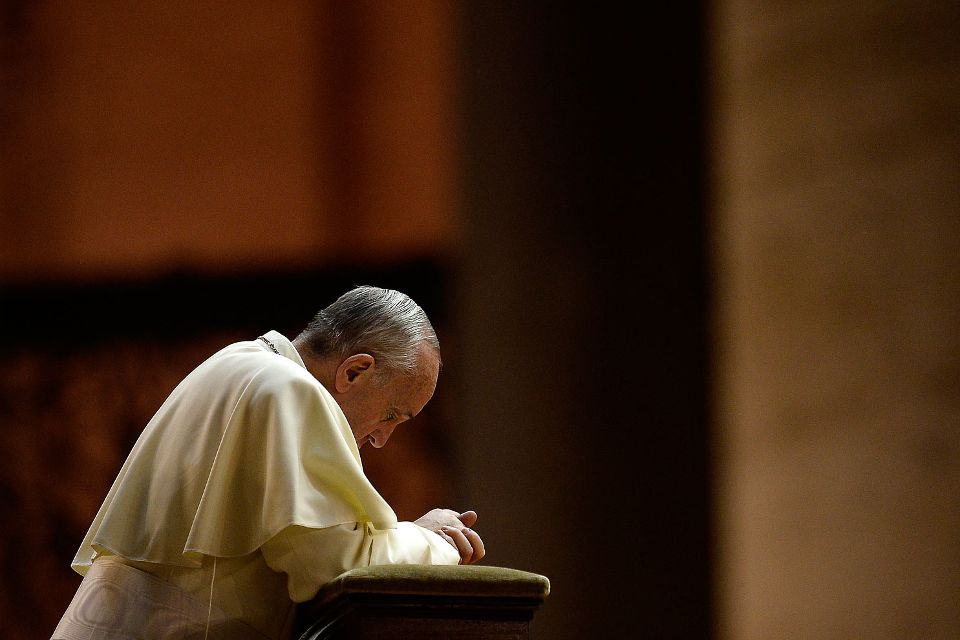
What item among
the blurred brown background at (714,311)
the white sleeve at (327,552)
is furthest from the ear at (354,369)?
the blurred brown background at (714,311)

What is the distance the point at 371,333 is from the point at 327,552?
2.75 feet

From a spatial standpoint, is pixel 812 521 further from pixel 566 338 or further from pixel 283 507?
pixel 283 507

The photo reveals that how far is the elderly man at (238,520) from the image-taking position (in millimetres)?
2736

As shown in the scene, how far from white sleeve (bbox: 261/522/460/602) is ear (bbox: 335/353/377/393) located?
634mm

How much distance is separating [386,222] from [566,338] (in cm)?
527

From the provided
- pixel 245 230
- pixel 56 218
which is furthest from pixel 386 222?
pixel 56 218

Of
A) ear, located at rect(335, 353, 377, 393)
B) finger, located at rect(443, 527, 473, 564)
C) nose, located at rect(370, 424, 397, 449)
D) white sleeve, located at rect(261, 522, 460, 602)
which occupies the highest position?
ear, located at rect(335, 353, 377, 393)

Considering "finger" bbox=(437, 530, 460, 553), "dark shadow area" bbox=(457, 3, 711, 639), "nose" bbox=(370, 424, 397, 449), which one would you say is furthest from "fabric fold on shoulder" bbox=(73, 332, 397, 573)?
"dark shadow area" bbox=(457, 3, 711, 639)

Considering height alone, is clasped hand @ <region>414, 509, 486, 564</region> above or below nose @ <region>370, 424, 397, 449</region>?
below

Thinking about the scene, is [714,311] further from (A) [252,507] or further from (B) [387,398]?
(B) [387,398]

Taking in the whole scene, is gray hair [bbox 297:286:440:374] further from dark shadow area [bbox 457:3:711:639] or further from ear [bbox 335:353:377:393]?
dark shadow area [bbox 457:3:711:639]

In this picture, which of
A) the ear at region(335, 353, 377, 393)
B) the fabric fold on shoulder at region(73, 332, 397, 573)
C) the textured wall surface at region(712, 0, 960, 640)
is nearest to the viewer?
the textured wall surface at region(712, 0, 960, 640)

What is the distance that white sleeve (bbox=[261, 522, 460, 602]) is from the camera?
2.67 m

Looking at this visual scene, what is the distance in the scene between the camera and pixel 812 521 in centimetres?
84
